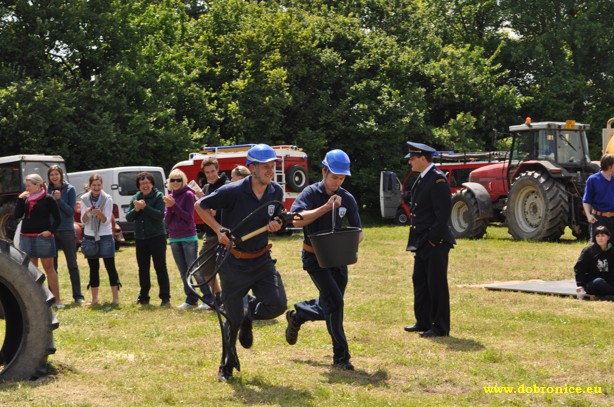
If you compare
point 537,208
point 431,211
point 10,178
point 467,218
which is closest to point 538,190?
point 537,208

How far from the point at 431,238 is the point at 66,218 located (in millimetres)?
5289

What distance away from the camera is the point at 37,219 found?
11734 mm

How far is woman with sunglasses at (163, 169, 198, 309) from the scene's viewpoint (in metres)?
11.8

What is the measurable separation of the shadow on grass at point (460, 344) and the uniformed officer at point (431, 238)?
0.64ft

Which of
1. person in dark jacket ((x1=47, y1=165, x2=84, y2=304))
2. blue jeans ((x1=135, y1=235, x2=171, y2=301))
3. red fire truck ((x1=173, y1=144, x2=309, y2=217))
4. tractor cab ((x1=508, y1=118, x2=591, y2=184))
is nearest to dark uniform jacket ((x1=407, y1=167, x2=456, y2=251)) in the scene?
blue jeans ((x1=135, y1=235, x2=171, y2=301))

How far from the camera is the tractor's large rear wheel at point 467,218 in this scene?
22.8 meters

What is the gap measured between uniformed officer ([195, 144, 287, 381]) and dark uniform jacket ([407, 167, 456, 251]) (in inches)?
91.2

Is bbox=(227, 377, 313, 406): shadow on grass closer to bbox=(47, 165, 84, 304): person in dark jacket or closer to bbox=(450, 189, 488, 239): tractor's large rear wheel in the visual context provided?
bbox=(47, 165, 84, 304): person in dark jacket

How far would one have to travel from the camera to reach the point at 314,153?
109ft

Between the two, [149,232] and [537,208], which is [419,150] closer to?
[149,232]

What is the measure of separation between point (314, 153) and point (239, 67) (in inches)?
155

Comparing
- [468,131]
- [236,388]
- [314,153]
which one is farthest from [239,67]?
[236,388]

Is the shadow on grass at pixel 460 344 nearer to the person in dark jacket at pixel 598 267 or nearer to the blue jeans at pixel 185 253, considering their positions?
the person in dark jacket at pixel 598 267

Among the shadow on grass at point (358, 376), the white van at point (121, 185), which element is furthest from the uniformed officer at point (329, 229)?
the white van at point (121, 185)
